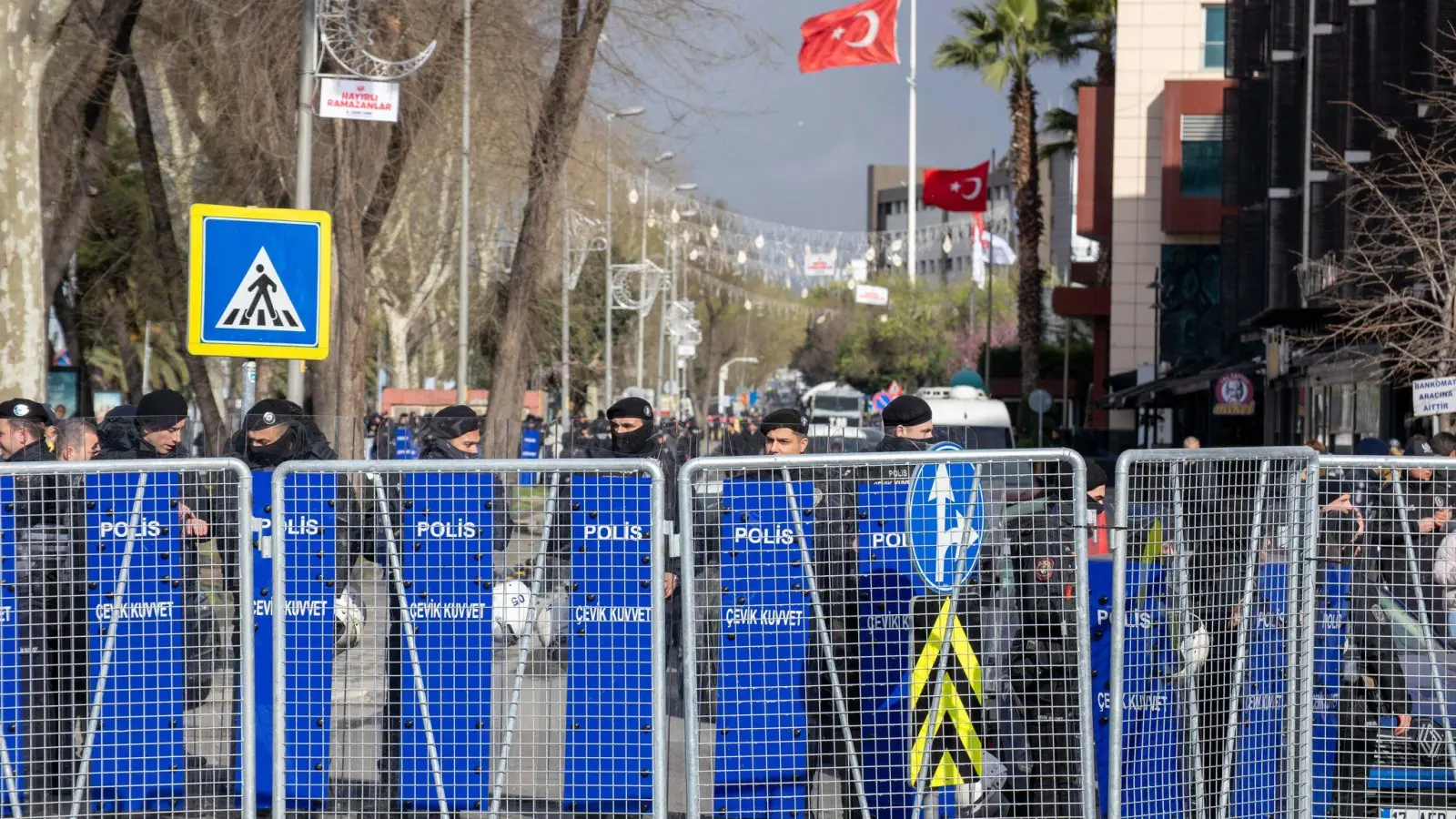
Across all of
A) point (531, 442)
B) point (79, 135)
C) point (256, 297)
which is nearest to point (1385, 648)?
point (256, 297)

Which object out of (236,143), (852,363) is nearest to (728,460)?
(236,143)

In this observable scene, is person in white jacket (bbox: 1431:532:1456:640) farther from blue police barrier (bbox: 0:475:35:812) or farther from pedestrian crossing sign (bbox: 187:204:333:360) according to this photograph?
pedestrian crossing sign (bbox: 187:204:333:360)

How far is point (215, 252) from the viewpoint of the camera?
388 inches

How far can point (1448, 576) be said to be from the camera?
6500mm

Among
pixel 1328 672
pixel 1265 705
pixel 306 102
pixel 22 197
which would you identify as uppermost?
pixel 306 102

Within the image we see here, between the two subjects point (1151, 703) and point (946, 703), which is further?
point (1151, 703)

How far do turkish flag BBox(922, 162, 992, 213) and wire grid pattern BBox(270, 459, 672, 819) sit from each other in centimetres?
4402

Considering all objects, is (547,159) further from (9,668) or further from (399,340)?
(399,340)

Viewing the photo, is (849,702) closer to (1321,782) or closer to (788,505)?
(788,505)

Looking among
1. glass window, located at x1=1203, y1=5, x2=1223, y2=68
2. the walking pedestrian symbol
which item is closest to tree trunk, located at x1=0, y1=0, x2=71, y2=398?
the walking pedestrian symbol

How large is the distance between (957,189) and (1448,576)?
44169 millimetres

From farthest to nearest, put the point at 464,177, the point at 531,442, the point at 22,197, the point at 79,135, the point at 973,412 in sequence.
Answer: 1. the point at 973,412
2. the point at 531,442
3. the point at 464,177
4. the point at 79,135
5. the point at 22,197

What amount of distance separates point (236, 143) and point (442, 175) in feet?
25.8

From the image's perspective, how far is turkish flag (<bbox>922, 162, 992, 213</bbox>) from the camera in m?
49.8
